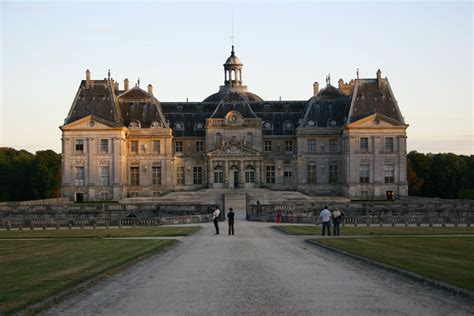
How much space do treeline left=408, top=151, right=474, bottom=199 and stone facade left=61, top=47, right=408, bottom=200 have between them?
17451 mm

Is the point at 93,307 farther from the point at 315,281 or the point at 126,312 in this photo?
the point at 315,281

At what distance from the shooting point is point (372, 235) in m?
38.1

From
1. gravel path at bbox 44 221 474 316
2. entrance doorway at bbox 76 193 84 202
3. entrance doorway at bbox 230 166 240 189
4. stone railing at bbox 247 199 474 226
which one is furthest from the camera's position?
entrance doorway at bbox 230 166 240 189

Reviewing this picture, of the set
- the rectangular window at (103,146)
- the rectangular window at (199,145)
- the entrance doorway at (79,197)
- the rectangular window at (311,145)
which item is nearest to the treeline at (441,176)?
the rectangular window at (311,145)

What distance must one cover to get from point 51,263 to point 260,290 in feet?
26.0

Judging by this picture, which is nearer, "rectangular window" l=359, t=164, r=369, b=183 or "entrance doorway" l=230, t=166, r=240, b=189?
"rectangular window" l=359, t=164, r=369, b=183

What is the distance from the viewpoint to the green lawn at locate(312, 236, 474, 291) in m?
19.6

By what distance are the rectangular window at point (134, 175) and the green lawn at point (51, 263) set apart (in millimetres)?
61435

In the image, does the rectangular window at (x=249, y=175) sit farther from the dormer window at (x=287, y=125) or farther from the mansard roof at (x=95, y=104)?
the mansard roof at (x=95, y=104)

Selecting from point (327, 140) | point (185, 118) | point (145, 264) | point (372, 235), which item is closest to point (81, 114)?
point (185, 118)

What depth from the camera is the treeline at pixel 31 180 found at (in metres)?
110

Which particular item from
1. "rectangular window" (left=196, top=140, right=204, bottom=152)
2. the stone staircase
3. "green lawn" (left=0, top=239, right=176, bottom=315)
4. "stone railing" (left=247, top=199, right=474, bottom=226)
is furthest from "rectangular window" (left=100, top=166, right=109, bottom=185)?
"green lawn" (left=0, top=239, right=176, bottom=315)

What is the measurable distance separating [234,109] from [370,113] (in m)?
17.0

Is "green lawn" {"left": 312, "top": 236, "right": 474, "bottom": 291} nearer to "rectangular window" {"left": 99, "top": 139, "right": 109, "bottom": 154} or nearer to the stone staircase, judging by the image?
the stone staircase
